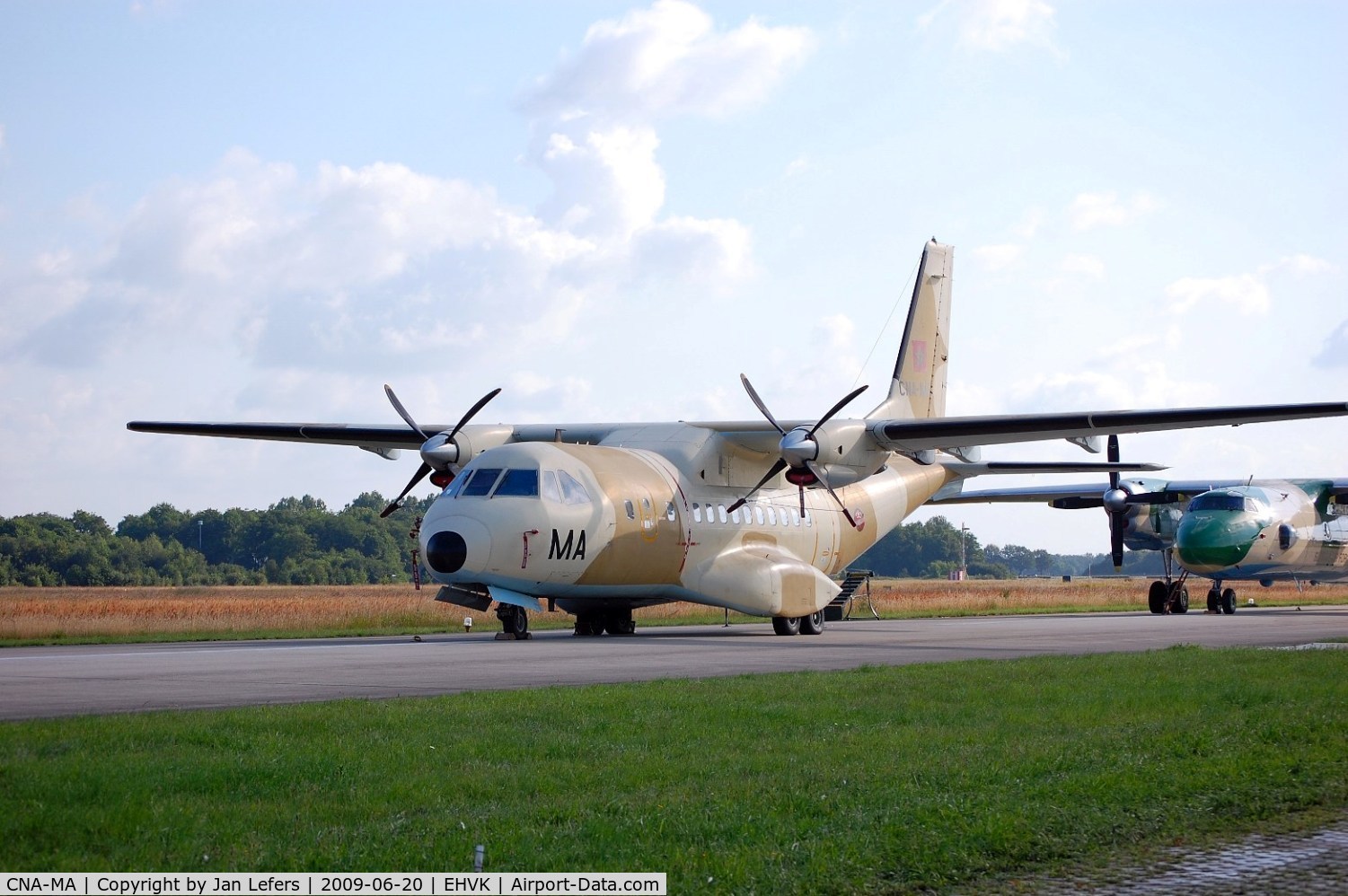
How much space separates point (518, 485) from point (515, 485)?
59 millimetres

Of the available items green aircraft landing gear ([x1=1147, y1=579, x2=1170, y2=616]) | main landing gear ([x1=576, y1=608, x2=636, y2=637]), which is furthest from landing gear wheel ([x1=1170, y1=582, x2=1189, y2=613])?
main landing gear ([x1=576, y1=608, x2=636, y2=637])

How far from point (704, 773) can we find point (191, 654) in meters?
12.2

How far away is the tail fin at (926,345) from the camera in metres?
31.4

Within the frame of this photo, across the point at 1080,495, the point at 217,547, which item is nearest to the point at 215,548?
the point at 217,547

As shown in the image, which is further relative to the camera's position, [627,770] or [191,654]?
[191,654]

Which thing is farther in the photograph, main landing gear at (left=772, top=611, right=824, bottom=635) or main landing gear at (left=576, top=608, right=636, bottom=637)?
main landing gear at (left=772, top=611, right=824, bottom=635)

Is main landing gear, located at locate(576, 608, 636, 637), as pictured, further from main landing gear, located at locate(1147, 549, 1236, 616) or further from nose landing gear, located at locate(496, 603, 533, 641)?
main landing gear, located at locate(1147, 549, 1236, 616)

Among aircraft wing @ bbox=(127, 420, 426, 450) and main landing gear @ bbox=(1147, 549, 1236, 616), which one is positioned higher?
aircraft wing @ bbox=(127, 420, 426, 450)

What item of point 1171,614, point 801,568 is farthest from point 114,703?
point 1171,614

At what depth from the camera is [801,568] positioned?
27.0 meters

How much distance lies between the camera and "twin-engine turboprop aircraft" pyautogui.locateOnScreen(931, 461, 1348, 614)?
3644 cm

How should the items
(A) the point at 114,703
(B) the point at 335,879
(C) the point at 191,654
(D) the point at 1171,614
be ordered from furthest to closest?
1. (D) the point at 1171,614
2. (C) the point at 191,654
3. (A) the point at 114,703
4. (B) the point at 335,879

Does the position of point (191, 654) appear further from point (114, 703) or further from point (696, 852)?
point (696, 852)

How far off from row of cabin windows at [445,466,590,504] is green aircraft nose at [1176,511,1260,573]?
66.7 feet
